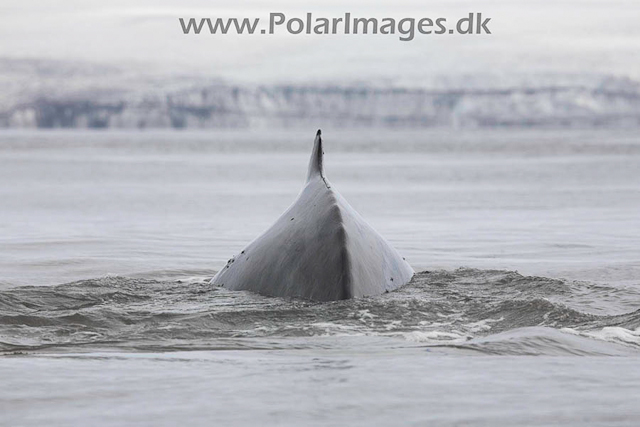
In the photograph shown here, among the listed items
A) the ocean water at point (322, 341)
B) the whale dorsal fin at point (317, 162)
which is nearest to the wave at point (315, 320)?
the ocean water at point (322, 341)

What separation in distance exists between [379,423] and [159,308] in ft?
11.8

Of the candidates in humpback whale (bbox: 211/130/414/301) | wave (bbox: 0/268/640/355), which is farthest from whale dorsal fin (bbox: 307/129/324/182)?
wave (bbox: 0/268/640/355)

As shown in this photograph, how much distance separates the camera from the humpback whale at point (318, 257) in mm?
6824

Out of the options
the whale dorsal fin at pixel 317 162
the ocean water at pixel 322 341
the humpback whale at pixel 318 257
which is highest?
the whale dorsal fin at pixel 317 162

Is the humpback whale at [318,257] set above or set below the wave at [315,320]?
above

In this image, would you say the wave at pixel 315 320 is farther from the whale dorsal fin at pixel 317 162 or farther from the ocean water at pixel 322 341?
the whale dorsal fin at pixel 317 162

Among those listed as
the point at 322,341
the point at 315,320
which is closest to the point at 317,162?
the point at 315,320

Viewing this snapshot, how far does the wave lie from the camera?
6156 millimetres

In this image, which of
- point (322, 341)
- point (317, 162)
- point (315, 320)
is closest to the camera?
point (322, 341)

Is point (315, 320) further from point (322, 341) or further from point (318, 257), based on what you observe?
point (318, 257)

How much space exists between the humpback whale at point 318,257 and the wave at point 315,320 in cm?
11

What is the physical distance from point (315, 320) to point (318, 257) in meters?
0.56

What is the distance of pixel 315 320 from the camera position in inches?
255

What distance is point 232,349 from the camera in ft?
19.7
